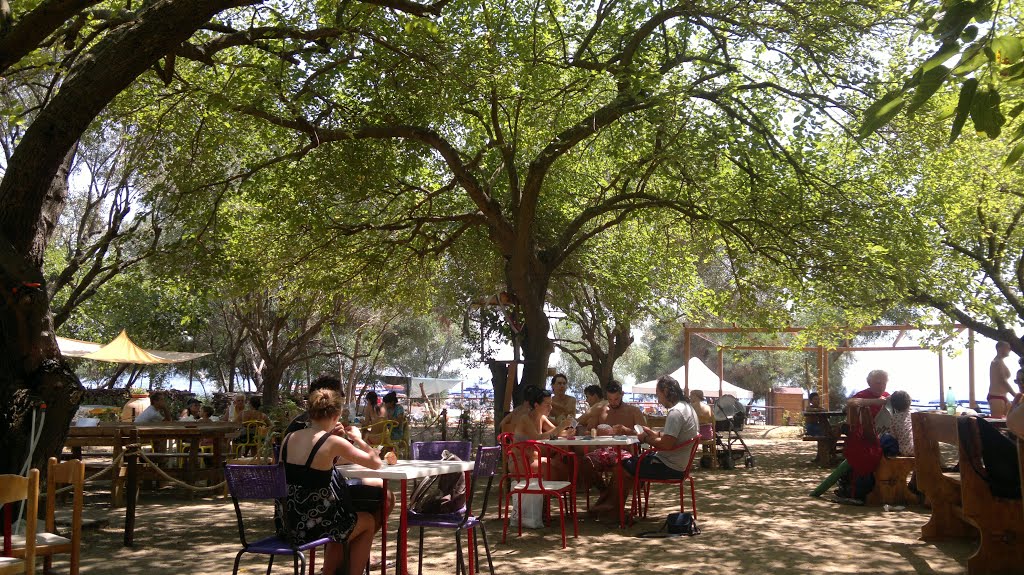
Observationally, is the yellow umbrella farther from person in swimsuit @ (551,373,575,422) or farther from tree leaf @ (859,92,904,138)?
tree leaf @ (859,92,904,138)

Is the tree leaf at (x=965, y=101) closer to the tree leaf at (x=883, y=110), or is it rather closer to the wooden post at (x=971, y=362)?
the tree leaf at (x=883, y=110)

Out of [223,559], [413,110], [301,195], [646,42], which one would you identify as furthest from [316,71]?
[223,559]

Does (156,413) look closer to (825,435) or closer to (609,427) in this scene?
(609,427)

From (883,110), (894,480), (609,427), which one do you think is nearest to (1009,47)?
(883,110)

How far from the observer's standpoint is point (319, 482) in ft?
15.2

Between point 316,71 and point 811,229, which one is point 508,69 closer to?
point 316,71

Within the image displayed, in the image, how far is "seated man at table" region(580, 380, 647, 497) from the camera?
8.87m

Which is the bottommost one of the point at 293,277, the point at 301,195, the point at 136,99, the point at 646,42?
the point at 293,277

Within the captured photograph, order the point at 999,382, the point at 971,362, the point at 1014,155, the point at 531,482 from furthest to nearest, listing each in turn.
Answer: the point at 971,362, the point at 999,382, the point at 531,482, the point at 1014,155

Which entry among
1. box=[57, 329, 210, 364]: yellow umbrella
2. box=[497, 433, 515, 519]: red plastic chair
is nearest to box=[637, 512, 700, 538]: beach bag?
box=[497, 433, 515, 519]: red plastic chair

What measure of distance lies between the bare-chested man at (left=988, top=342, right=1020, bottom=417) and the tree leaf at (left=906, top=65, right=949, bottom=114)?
972 cm

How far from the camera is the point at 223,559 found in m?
6.53

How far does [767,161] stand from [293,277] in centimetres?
809

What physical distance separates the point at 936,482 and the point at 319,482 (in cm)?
502
